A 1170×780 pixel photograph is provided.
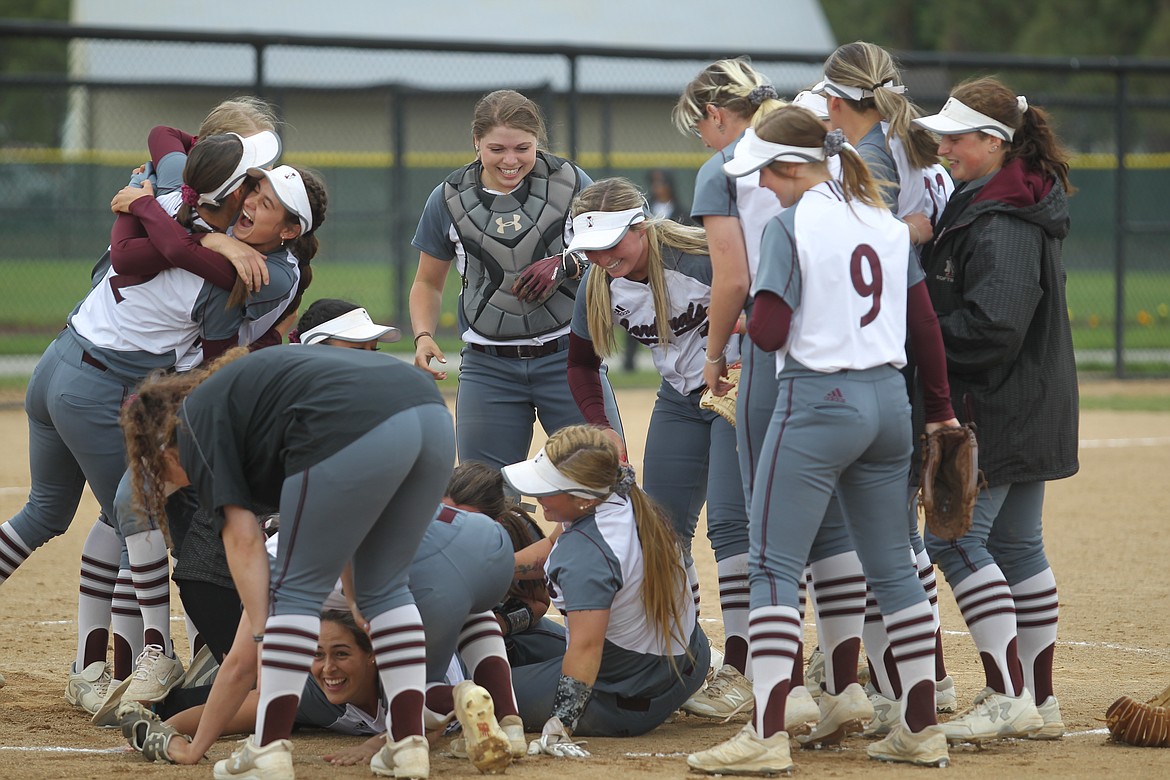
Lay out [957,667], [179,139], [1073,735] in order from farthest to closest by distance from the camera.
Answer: [957,667]
[179,139]
[1073,735]

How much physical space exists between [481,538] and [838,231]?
4.19ft

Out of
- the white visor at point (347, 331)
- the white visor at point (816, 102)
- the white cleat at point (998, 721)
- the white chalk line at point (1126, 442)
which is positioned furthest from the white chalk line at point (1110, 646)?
the white chalk line at point (1126, 442)

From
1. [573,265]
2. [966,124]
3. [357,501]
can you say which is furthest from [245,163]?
[966,124]

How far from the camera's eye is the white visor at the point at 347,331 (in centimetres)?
454

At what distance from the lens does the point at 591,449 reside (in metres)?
4.02

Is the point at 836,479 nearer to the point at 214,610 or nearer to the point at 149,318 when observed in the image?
the point at 214,610

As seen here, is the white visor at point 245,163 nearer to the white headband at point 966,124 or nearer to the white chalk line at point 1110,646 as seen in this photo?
the white headband at point 966,124

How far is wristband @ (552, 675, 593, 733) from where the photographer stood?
3.93 meters

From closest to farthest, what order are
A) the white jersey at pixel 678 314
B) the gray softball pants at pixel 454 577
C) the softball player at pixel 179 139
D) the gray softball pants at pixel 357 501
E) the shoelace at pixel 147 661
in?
the gray softball pants at pixel 357 501 < the gray softball pants at pixel 454 577 < the shoelace at pixel 147 661 < the white jersey at pixel 678 314 < the softball player at pixel 179 139

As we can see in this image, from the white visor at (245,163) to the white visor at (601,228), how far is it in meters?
0.98

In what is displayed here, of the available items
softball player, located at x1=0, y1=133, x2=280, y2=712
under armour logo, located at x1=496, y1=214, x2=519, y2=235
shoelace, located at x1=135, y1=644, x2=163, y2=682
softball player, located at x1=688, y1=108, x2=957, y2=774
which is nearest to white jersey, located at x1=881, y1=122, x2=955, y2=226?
softball player, located at x1=688, y1=108, x2=957, y2=774

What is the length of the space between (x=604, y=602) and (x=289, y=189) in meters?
1.61

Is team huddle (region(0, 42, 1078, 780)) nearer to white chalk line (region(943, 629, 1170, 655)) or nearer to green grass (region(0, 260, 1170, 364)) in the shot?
white chalk line (region(943, 629, 1170, 655))

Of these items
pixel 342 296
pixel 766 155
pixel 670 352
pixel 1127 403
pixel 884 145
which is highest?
pixel 342 296
